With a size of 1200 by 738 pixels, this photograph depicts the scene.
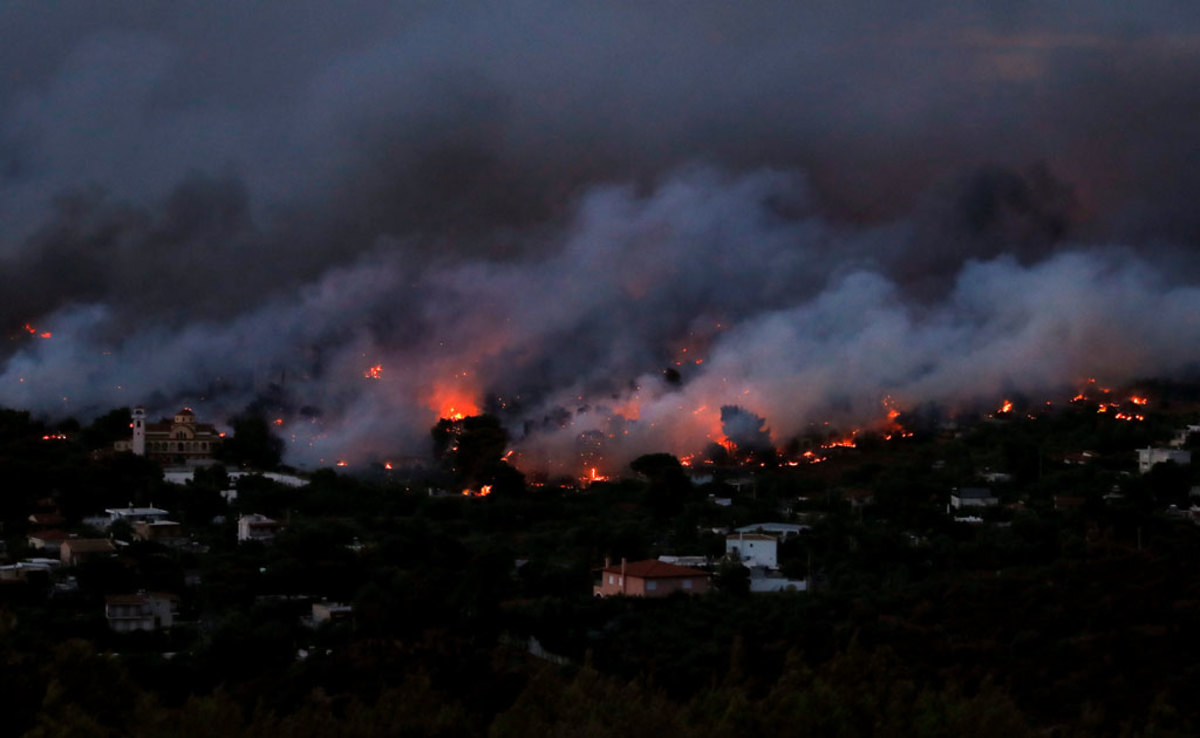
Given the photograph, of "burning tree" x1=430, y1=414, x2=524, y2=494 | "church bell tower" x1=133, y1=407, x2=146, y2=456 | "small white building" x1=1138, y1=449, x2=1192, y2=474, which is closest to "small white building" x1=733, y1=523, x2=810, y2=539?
"burning tree" x1=430, y1=414, x2=524, y2=494

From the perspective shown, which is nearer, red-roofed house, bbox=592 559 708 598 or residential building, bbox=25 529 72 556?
red-roofed house, bbox=592 559 708 598

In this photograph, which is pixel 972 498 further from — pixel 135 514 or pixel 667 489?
pixel 135 514

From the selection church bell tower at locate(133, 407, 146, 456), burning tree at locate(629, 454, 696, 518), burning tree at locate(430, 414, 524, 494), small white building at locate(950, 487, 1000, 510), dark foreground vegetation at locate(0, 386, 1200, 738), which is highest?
church bell tower at locate(133, 407, 146, 456)

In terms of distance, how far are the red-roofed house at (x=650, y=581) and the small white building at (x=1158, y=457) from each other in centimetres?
1230

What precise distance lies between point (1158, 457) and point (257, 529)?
17.7m

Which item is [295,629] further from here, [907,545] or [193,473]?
[193,473]

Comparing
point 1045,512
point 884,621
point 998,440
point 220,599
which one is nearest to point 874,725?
point 884,621

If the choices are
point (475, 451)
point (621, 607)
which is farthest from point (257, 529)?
point (621, 607)

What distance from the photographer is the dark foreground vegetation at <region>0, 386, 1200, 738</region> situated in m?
13.3

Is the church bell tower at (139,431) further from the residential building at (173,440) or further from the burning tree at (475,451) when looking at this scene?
the burning tree at (475,451)

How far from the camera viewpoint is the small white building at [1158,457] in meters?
32.7

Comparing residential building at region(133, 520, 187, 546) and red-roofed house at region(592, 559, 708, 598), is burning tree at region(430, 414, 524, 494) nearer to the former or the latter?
residential building at region(133, 520, 187, 546)

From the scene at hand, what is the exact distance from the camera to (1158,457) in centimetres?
3331

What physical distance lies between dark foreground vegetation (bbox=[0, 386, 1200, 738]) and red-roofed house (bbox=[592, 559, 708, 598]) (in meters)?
0.45
